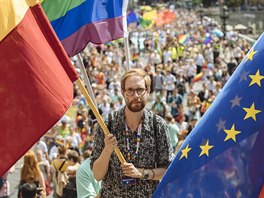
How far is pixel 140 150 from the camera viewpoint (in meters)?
5.00

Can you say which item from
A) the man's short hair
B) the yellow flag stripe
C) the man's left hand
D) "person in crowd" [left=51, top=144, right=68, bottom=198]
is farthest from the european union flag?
"person in crowd" [left=51, top=144, right=68, bottom=198]

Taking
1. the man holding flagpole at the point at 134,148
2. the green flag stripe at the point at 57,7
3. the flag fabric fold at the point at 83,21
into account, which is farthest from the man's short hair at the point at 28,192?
the man holding flagpole at the point at 134,148

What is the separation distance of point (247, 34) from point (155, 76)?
27.8 metres

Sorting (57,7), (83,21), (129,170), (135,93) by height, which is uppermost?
(57,7)

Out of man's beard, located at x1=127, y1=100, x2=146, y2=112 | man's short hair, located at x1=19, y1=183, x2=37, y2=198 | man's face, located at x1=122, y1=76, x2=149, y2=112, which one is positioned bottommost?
man's short hair, located at x1=19, y1=183, x2=37, y2=198

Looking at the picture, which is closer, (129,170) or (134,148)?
(129,170)

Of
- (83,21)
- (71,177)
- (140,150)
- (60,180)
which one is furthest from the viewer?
(60,180)

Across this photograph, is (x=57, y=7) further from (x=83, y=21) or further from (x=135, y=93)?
(x=135, y=93)

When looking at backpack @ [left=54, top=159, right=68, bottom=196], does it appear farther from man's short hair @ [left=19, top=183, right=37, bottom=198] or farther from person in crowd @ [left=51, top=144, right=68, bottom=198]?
man's short hair @ [left=19, top=183, right=37, bottom=198]

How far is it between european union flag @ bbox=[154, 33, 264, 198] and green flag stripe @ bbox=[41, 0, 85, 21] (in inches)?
96.3

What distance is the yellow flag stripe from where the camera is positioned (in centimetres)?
462

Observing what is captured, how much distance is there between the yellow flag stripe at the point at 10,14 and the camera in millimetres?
4621

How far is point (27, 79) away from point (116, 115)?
0.76 metres

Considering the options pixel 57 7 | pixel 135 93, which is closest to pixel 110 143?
pixel 135 93
